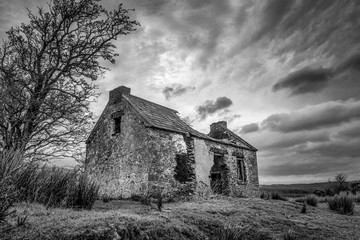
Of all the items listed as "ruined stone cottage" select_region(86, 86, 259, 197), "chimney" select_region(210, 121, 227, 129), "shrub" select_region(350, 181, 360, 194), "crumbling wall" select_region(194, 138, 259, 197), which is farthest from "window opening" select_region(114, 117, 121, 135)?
"shrub" select_region(350, 181, 360, 194)

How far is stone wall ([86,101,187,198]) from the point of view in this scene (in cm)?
1152

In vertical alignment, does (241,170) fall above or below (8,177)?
above

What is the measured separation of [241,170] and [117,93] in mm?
10460

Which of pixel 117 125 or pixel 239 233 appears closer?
pixel 239 233

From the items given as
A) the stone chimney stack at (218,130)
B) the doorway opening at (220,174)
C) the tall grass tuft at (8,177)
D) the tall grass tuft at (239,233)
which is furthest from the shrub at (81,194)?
the stone chimney stack at (218,130)

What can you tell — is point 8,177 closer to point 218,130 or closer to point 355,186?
point 218,130

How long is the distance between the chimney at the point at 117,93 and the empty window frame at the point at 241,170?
30.9ft

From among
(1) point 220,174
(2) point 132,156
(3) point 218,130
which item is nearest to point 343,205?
(1) point 220,174

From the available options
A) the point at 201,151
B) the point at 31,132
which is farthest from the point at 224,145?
the point at 31,132

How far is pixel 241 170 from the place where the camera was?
1823 centimetres

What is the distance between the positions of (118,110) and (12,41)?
6.21m

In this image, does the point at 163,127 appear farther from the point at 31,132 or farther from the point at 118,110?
the point at 31,132

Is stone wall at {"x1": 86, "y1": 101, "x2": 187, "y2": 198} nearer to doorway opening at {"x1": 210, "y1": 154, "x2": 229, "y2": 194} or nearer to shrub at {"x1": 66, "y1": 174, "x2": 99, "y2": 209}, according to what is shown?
doorway opening at {"x1": 210, "y1": 154, "x2": 229, "y2": 194}

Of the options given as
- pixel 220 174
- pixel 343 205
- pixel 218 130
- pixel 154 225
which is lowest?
pixel 343 205
